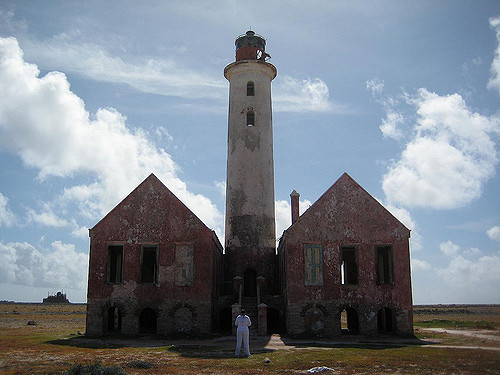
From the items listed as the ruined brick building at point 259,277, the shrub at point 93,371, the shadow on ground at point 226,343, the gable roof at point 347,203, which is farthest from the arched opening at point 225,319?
the shrub at point 93,371

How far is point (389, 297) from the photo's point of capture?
2678 centimetres

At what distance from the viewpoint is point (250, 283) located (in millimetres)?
32500

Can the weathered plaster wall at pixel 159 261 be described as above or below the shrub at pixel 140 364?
above

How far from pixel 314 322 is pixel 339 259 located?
3.75 metres

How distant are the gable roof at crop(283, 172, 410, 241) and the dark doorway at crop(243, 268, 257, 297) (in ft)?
21.1

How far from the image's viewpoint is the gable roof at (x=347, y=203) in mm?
27672

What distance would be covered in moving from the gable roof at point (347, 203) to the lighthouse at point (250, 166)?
5.88m

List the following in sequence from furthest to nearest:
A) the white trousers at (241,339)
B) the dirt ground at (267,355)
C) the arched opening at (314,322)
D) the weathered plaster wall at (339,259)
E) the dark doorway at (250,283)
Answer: the dark doorway at (250,283) < the weathered plaster wall at (339,259) < the arched opening at (314,322) < the white trousers at (241,339) < the dirt ground at (267,355)

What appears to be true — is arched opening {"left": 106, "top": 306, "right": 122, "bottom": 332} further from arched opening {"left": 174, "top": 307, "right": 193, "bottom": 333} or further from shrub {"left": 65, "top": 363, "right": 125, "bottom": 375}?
shrub {"left": 65, "top": 363, "right": 125, "bottom": 375}

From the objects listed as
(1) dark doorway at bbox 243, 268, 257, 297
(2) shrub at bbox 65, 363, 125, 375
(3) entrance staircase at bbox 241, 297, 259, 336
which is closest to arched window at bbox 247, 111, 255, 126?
(1) dark doorway at bbox 243, 268, 257, 297

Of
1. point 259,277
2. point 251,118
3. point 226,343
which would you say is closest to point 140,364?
point 226,343

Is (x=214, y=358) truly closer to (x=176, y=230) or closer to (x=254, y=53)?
(x=176, y=230)

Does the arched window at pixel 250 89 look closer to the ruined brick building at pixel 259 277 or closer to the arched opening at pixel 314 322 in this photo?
the ruined brick building at pixel 259 277

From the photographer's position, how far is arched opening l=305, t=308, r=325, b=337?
86.0ft
